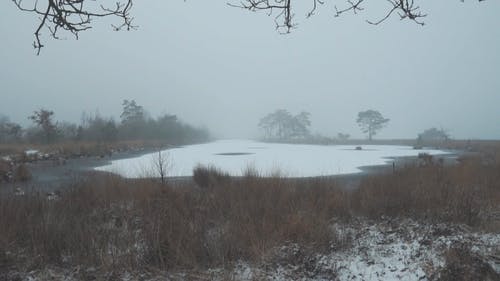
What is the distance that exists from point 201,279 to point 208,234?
854 mm

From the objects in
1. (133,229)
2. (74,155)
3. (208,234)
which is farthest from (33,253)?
(74,155)

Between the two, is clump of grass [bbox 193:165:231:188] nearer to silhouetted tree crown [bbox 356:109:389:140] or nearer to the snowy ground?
the snowy ground

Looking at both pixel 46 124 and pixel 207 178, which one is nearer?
pixel 207 178

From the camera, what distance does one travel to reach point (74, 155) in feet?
77.3

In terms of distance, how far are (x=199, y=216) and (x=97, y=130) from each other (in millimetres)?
40846

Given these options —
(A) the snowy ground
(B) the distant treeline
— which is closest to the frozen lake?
(A) the snowy ground

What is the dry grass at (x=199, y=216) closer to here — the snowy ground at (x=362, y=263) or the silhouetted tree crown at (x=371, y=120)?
the snowy ground at (x=362, y=263)

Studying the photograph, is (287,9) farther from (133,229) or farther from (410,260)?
(133,229)

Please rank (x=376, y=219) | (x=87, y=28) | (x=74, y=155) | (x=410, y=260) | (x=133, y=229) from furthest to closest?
(x=74, y=155) < (x=376, y=219) < (x=133, y=229) < (x=410, y=260) < (x=87, y=28)

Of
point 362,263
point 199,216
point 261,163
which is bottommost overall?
point 362,263

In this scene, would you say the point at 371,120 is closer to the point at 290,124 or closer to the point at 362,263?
the point at 290,124

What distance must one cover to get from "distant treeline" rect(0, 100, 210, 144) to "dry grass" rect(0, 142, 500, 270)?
32131 mm

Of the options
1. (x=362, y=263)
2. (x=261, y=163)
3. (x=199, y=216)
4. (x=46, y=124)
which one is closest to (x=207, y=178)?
(x=199, y=216)

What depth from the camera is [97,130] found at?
3972cm
